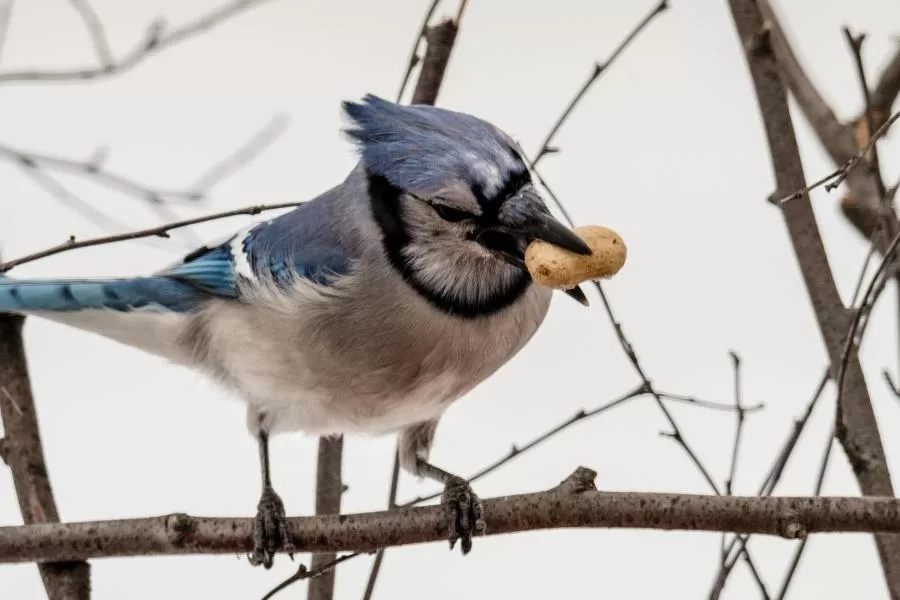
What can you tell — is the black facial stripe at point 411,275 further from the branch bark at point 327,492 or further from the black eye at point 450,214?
the branch bark at point 327,492

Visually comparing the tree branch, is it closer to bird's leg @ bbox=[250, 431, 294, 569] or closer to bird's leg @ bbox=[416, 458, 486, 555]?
bird's leg @ bbox=[416, 458, 486, 555]

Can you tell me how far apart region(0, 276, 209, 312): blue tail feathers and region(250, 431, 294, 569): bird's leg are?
0.33m

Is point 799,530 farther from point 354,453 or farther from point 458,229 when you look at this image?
point 354,453

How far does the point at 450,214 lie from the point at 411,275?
4.5 inches

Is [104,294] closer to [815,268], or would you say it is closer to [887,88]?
[815,268]

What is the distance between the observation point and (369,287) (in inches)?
51.3

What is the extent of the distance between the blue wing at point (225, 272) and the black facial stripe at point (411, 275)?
0.06 m

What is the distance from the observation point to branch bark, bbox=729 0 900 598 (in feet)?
3.83

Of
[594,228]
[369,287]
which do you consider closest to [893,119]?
[594,228]

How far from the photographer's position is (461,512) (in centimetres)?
122

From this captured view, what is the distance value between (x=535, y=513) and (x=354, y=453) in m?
1.15

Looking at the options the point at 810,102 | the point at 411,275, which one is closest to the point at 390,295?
the point at 411,275

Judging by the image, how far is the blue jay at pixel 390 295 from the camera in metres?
1.20

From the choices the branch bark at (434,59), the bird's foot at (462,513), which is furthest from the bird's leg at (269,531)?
the branch bark at (434,59)
